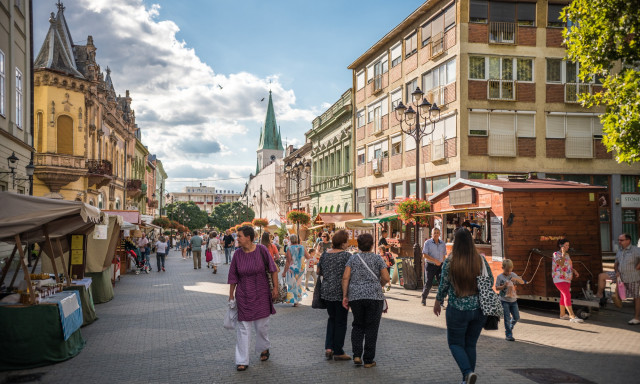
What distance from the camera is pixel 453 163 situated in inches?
1107

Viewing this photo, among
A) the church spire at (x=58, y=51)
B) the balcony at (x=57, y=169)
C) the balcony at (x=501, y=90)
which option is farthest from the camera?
the church spire at (x=58, y=51)

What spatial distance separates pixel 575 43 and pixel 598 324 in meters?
6.70

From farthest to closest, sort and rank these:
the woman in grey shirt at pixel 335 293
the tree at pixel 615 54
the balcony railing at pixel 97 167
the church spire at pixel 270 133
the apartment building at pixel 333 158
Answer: the church spire at pixel 270 133
the apartment building at pixel 333 158
the balcony railing at pixel 97 167
the tree at pixel 615 54
the woman in grey shirt at pixel 335 293

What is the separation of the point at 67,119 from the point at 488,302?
3206cm

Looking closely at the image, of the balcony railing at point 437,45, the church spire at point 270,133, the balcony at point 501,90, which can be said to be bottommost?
the balcony at point 501,90

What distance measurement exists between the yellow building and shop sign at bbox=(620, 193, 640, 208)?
A: 2930 cm

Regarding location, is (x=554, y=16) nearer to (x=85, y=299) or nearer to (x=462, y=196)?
(x=462, y=196)

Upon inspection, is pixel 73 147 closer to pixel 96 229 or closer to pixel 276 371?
pixel 96 229

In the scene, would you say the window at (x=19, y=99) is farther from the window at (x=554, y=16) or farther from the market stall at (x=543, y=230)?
the window at (x=554, y=16)

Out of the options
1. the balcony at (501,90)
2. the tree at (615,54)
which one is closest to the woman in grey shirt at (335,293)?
the tree at (615,54)

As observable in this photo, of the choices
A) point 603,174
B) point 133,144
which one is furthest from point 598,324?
point 133,144

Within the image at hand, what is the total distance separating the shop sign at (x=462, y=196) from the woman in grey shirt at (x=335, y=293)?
7.32m

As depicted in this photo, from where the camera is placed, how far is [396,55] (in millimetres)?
35312

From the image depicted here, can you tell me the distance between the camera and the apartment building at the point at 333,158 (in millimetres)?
44094
